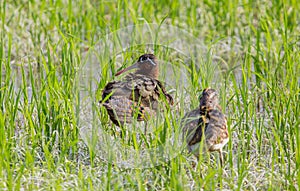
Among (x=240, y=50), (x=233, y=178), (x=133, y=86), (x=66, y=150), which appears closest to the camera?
(x=133, y=86)

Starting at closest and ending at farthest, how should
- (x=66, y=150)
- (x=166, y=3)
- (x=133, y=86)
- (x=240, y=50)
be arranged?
(x=133, y=86) → (x=66, y=150) → (x=240, y=50) → (x=166, y=3)

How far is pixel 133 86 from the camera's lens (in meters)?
3.23

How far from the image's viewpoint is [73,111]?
379cm

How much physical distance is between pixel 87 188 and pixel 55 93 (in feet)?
2.62

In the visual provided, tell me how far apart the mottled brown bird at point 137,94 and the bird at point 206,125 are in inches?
5.1

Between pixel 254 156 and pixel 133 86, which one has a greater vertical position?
pixel 133 86

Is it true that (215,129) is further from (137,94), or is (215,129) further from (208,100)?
(137,94)

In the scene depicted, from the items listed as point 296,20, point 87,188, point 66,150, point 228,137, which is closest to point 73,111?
point 66,150

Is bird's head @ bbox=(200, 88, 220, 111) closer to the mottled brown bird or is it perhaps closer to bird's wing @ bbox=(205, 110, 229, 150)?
bird's wing @ bbox=(205, 110, 229, 150)

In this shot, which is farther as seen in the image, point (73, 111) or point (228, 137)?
point (73, 111)

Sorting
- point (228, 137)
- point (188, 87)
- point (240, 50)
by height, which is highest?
point (240, 50)

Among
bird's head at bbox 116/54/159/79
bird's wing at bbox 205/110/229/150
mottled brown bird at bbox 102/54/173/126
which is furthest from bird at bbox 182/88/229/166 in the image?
bird's head at bbox 116/54/159/79

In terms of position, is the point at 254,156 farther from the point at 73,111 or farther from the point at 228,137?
the point at 73,111

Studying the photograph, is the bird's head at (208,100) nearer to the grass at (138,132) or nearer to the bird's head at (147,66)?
the grass at (138,132)
